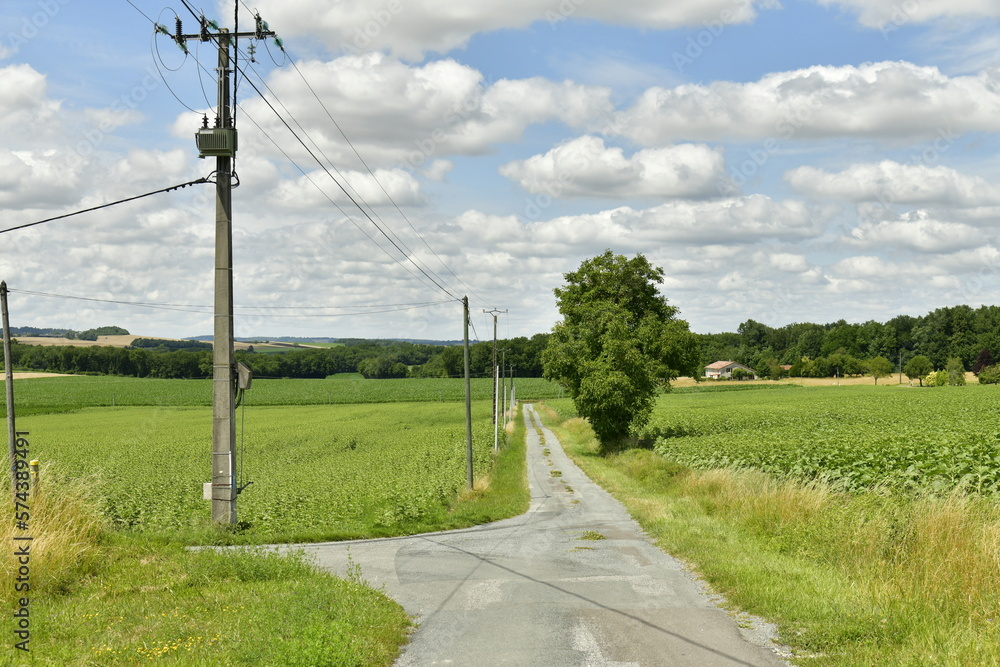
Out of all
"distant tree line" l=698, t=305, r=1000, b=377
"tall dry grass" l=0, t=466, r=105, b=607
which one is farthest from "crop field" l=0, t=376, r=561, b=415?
"tall dry grass" l=0, t=466, r=105, b=607

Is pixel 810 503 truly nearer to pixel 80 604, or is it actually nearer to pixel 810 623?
pixel 810 623

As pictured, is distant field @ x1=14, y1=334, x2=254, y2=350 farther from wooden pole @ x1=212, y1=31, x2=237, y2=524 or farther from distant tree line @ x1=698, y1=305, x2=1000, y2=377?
wooden pole @ x1=212, y1=31, x2=237, y2=524

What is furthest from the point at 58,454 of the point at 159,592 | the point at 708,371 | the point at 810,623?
the point at 708,371

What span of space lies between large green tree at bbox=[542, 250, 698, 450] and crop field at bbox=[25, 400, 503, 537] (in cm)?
654

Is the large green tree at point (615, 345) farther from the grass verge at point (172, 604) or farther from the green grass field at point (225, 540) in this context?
the grass verge at point (172, 604)

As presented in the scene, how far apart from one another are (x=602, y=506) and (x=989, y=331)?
152090 mm

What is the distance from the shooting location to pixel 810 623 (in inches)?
354

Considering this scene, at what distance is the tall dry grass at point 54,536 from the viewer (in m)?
10.4

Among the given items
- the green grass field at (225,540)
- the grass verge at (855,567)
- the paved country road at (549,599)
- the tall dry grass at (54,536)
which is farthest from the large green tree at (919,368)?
the tall dry grass at (54,536)

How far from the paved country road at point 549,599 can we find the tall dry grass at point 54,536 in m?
3.96

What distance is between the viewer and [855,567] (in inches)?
452

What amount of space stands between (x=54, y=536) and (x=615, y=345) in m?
32.5

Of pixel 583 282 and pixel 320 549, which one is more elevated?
pixel 583 282

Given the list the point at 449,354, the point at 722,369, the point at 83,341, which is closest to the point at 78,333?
the point at 83,341
